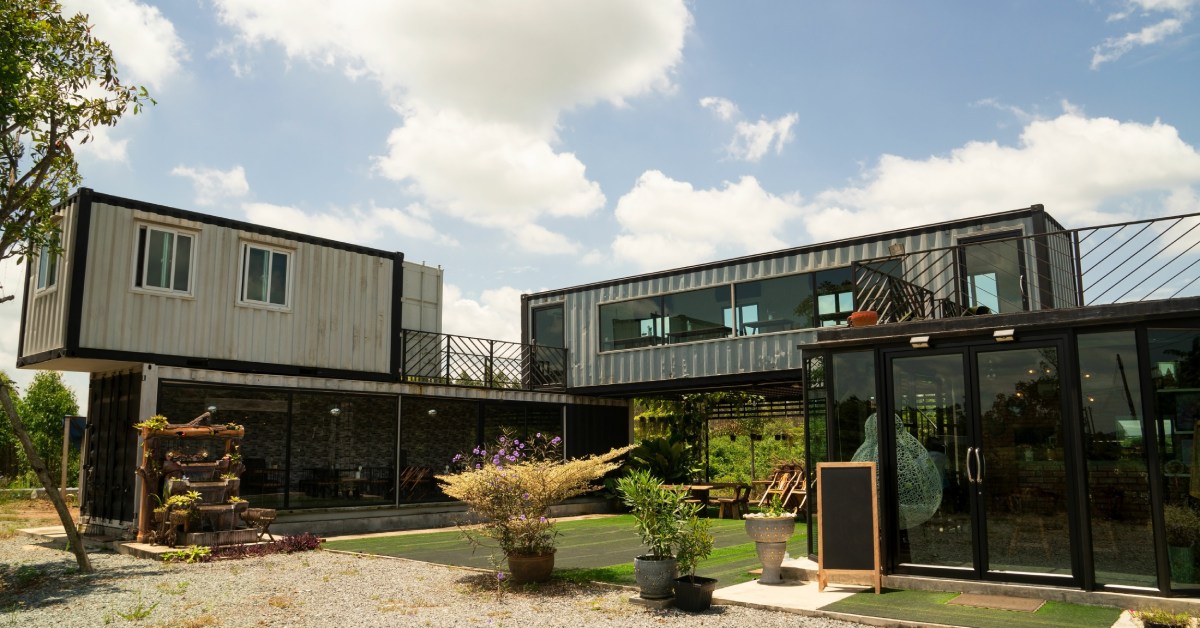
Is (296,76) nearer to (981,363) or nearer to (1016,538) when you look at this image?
(981,363)

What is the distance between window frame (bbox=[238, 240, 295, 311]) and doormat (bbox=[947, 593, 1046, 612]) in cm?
1102

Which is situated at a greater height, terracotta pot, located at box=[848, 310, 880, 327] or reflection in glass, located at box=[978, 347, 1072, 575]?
terracotta pot, located at box=[848, 310, 880, 327]

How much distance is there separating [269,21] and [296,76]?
1.47 m

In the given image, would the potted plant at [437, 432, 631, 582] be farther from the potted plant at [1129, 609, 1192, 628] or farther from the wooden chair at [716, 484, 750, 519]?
the wooden chair at [716, 484, 750, 519]

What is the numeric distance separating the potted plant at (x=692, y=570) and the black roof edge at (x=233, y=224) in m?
9.40

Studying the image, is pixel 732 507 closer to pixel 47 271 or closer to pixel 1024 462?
pixel 1024 462

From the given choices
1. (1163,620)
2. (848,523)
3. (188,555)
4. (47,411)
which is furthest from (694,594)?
(47,411)

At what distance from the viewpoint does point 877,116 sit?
10602mm

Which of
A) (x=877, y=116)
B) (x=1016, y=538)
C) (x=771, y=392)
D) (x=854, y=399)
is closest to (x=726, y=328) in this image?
(x=771, y=392)

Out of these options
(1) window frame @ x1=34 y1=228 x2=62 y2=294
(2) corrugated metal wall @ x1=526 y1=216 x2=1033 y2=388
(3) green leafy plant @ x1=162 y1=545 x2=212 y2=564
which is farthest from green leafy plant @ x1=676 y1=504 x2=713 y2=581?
(1) window frame @ x1=34 y1=228 x2=62 y2=294

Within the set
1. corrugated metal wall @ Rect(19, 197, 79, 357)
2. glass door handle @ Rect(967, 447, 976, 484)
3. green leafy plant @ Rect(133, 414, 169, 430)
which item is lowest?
glass door handle @ Rect(967, 447, 976, 484)

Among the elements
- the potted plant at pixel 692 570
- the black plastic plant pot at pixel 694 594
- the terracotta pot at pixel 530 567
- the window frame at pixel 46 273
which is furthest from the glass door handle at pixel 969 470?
the window frame at pixel 46 273

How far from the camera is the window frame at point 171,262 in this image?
11898 mm

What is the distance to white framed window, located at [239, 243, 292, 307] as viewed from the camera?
1313 cm
